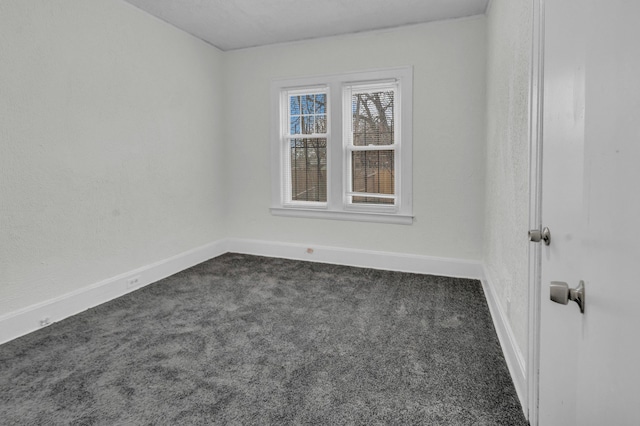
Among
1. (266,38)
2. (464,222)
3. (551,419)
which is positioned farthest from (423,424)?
(266,38)

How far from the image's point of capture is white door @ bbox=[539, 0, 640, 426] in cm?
65

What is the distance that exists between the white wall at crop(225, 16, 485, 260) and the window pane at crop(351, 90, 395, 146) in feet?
0.93

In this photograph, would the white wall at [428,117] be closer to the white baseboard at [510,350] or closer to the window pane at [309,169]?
the window pane at [309,169]

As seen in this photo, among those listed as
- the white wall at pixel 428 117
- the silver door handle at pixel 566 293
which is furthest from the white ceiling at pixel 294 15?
the silver door handle at pixel 566 293

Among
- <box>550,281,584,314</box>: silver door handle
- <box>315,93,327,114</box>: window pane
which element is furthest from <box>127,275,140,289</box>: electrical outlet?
<box>550,281,584,314</box>: silver door handle

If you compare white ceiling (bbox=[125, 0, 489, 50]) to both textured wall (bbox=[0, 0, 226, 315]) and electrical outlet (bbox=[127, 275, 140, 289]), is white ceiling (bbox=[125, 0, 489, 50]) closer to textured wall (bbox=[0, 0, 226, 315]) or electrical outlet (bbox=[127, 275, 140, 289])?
textured wall (bbox=[0, 0, 226, 315])

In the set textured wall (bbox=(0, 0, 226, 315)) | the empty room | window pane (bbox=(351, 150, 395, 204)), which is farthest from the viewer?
window pane (bbox=(351, 150, 395, 204))

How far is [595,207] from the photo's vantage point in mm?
844

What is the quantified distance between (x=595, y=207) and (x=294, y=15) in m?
3.43

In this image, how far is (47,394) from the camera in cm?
183

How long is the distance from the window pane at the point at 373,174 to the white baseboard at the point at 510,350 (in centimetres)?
159

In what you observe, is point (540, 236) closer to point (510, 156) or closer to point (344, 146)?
point (510, 156)

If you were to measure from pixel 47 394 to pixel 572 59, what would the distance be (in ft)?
8.61

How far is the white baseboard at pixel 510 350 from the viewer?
5.59ft
